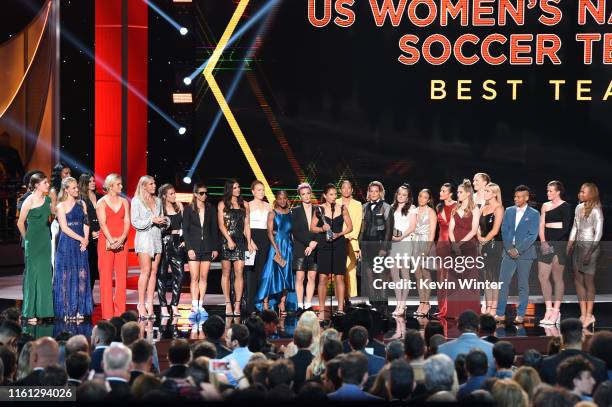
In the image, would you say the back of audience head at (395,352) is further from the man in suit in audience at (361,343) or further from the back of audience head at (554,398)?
the back of audience head at (554,398)

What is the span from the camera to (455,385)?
5.97 metres

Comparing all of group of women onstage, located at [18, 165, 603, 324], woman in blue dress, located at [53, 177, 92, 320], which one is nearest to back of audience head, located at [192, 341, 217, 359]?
group of women onstage, located at [18, 165, 603, 324]

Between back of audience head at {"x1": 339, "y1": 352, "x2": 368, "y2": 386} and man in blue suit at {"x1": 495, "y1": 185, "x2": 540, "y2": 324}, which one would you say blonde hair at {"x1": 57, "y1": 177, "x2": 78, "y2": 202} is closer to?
man in blue suit at {"x1": 495, "y1": 185, "x2": 540, "y2": 324}

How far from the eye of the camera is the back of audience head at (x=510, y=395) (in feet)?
17.2

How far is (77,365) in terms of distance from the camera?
19.9ft

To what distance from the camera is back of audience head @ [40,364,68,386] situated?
19.0 ft

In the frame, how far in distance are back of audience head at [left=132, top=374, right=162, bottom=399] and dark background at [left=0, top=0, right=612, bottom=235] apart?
30.4 feet

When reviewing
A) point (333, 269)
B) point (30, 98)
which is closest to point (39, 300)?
point (333, 269)

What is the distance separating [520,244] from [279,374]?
218 inches

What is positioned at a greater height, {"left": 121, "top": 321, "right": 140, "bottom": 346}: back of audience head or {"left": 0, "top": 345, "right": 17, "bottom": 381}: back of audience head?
{"left": 121, "top": 321, "right": 140, "bottom": 346}: back of audience head

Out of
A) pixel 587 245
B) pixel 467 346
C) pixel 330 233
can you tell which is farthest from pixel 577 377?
pixel 330 233

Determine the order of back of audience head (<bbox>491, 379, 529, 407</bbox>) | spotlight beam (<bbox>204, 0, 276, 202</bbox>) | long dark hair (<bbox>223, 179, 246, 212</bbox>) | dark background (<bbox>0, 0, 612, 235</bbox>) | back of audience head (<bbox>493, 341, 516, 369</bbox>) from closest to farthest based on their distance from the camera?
back of audience head (<bbox>491, 379, 529, 407</bbox>) < back of audience head (<bbox>493, 341, 516, 369</bbox>) < long dark hair (<bbox>223, 179, 246, 212</bbox>) < dark background (<bbox>0, 0, 612, 235</bbox>) < spotlight beam (<bbox>204, 0, 276, 202</bbox>)

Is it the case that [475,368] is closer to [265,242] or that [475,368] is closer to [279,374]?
[279,374]

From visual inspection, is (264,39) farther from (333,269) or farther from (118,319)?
(118,319)
